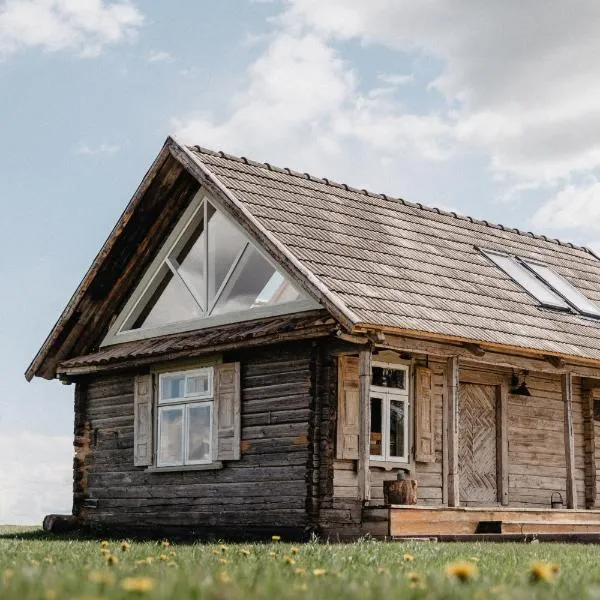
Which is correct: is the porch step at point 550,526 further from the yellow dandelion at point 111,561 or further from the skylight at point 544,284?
the yellow dandelion at point 111,561

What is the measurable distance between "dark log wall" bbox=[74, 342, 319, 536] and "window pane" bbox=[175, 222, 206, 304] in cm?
172

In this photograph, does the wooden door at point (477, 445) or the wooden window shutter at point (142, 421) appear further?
the wooden window shutter at point (142, 421)

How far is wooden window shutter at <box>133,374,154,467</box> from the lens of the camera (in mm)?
18997

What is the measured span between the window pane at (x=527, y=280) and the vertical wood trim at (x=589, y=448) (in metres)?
1.82

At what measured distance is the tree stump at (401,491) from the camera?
15500 millimetres

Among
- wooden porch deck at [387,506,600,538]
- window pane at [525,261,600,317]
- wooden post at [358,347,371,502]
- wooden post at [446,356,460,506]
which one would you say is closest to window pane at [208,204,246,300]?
wooden post at [358,347,371,502]

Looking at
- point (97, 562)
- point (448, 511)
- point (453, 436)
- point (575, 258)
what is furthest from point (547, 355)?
point (97, 562)

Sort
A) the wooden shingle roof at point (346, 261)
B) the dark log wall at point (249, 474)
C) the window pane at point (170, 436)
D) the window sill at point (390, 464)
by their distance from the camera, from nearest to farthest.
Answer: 1. the wooden shingle roof at point (346, 261)
2. the dark log wall at point (249, 474)
3. the window sill at point (390, 464)
4. the window pane at point (170, 436)

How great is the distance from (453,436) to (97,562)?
928cm

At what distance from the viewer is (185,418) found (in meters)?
18.4

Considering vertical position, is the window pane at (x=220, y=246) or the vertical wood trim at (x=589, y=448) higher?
the window pane at (x=220, y=246)

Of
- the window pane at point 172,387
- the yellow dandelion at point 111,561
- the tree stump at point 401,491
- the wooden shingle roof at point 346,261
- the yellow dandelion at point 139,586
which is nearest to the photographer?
the yellow dandelion at point 139,586

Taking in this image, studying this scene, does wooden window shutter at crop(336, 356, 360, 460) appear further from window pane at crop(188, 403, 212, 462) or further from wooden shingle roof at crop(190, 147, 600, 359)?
window pane at crop(188, 403, 212, 462)

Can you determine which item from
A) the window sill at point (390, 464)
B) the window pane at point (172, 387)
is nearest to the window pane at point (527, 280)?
the window sill at point (390, 464)
